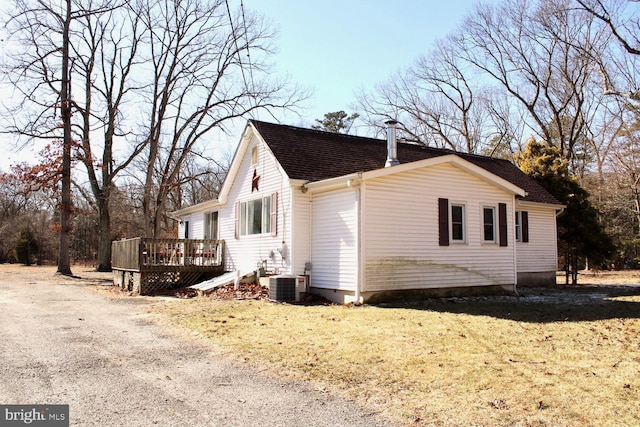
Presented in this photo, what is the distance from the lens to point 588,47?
23.9 metres

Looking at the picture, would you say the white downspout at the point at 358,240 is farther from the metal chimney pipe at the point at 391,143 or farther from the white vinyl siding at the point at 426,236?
the metal chimney pipe at the point at 391,143

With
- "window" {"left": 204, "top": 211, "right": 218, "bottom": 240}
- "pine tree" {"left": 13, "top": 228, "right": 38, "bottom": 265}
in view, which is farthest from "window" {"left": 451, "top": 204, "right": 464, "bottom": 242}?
"pine tree" {"left": 13, "top": 228, "right": 38, "bottom": 265}

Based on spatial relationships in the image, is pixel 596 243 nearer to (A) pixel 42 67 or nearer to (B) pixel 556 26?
(B) pixel 556 26

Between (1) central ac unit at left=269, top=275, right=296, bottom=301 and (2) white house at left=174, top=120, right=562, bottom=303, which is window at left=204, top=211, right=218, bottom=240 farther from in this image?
(1) central ac unit at left=269, top=275, right=296, bottom=301

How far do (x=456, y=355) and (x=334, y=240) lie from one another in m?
6.63

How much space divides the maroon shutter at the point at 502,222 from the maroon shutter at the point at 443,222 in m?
2.13

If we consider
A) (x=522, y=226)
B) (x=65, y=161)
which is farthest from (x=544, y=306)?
(x=65, y=161)

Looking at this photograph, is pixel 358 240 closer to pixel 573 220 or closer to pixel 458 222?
pixel 458 222

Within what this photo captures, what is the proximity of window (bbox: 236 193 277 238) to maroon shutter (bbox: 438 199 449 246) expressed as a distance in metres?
4.90

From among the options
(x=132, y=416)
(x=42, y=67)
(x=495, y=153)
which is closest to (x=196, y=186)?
(x=42, y=67)

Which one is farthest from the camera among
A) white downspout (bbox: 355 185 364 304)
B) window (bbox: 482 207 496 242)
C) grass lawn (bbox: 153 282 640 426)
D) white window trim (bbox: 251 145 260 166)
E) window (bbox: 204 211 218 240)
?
window (bbox: 204 211 218 240)

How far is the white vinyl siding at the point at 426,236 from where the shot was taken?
39.9 ft

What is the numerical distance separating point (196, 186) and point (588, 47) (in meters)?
33.8

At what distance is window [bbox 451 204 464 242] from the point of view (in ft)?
45.3
